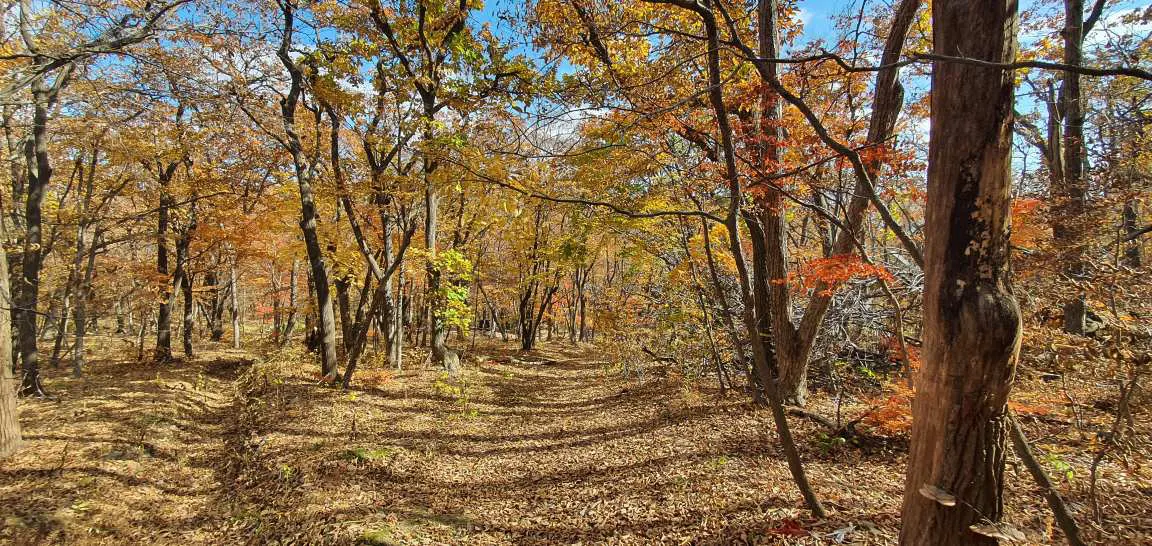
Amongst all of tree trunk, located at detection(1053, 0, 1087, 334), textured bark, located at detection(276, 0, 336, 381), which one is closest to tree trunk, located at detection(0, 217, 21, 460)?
textured bark, located at detection(276, 0, 336, 381)

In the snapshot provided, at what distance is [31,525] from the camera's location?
15.3 feet

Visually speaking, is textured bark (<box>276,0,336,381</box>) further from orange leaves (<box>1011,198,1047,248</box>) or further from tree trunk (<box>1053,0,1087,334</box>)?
tree trunk (<box>1053,0,1087,334</box>)

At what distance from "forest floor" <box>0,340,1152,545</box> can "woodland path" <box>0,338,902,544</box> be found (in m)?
0.03

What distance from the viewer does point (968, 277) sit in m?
2.26

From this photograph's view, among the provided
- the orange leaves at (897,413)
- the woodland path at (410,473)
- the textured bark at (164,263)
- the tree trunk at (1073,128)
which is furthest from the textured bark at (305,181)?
the tree trunk at (1073,128)

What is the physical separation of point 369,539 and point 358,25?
1003 centimetres

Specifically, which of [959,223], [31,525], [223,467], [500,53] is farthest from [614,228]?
[31,525]

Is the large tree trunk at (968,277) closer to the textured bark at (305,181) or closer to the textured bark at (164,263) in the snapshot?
the textured bark at (305,181)

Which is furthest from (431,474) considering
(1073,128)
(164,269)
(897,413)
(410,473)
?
(1073,128)

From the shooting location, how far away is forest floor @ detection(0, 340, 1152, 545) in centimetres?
455

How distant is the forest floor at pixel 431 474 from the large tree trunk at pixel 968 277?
1.86 m

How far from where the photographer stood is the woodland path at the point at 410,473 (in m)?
4.69

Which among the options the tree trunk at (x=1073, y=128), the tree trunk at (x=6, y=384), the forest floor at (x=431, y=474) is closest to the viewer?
the forest floor at (x=431, y=474)

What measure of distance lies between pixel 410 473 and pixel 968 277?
6562mm
